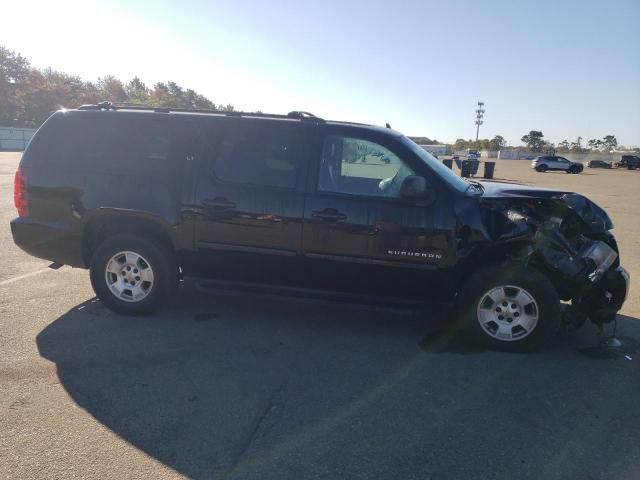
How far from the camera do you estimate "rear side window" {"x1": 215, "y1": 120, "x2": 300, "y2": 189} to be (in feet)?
13.9

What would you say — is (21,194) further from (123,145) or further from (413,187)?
(413,187)

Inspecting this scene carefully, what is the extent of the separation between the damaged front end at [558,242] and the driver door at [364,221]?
0.42m

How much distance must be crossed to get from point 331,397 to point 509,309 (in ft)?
6.19

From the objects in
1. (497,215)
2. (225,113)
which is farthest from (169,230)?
(497,215)

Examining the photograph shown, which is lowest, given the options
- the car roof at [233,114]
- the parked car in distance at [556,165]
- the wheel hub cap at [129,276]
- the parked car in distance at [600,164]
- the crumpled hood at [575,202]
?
the wheel hub cap at [129,276]

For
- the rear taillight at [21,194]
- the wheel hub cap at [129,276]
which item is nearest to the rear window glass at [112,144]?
the rear taillight at [21,194]

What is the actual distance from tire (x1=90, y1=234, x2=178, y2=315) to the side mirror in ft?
7.81

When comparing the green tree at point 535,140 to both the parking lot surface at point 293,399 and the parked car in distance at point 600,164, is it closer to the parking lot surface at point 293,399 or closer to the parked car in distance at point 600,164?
the parked car in distance at point 600,164

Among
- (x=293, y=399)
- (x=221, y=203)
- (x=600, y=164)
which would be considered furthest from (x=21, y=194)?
(x=600, y=164)

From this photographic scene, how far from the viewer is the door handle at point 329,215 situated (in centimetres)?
406

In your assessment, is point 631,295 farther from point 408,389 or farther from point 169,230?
point 169,230

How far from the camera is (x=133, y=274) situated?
14.9ft

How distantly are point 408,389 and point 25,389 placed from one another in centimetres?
275

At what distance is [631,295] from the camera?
18.9 ft
